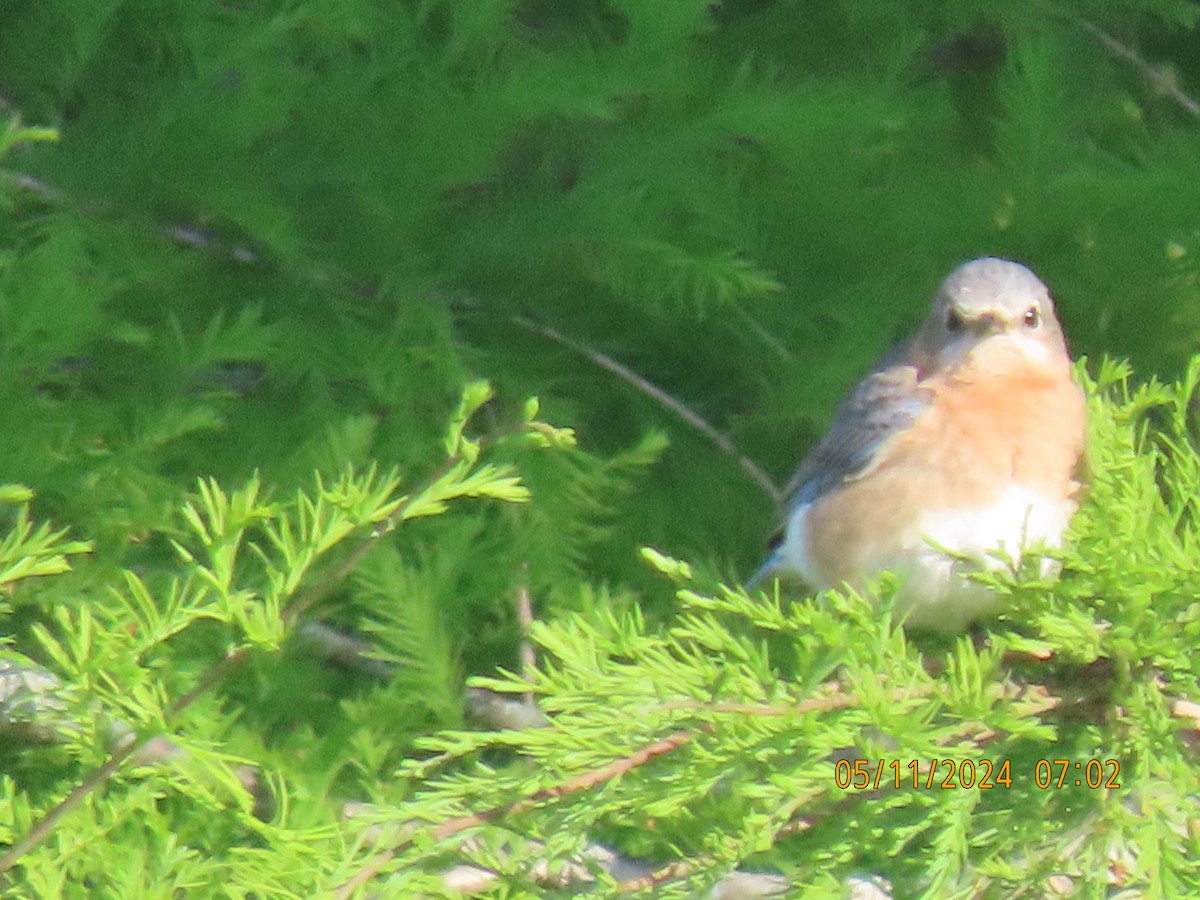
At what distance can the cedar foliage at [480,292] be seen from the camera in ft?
7.14

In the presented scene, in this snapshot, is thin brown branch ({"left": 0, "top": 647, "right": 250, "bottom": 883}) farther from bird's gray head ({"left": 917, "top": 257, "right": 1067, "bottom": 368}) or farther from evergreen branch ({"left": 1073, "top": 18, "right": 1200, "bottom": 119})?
evergreen branch ({"left": 1073, "top": 18, "right": 1200, "bottom": 119})

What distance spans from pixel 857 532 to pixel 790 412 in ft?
0.92

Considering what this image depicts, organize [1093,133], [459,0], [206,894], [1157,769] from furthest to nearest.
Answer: [1093,133] → [459,0] → [206,894] → [1157,769]

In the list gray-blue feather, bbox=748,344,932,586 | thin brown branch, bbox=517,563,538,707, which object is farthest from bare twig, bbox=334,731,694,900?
gray-blue feather, bbox=748,344,932,586

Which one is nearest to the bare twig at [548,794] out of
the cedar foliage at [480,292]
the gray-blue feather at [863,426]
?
the cedar foliage at [480,292]

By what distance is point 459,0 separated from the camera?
2.66 metres

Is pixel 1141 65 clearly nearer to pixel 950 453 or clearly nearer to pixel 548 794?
pixel 950 453

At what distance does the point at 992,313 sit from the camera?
8.21ft

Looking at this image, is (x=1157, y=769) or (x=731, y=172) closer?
(x=1157, y=769)

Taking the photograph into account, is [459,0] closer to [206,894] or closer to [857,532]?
[857,532]

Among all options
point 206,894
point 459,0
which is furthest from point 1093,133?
point 206,894
